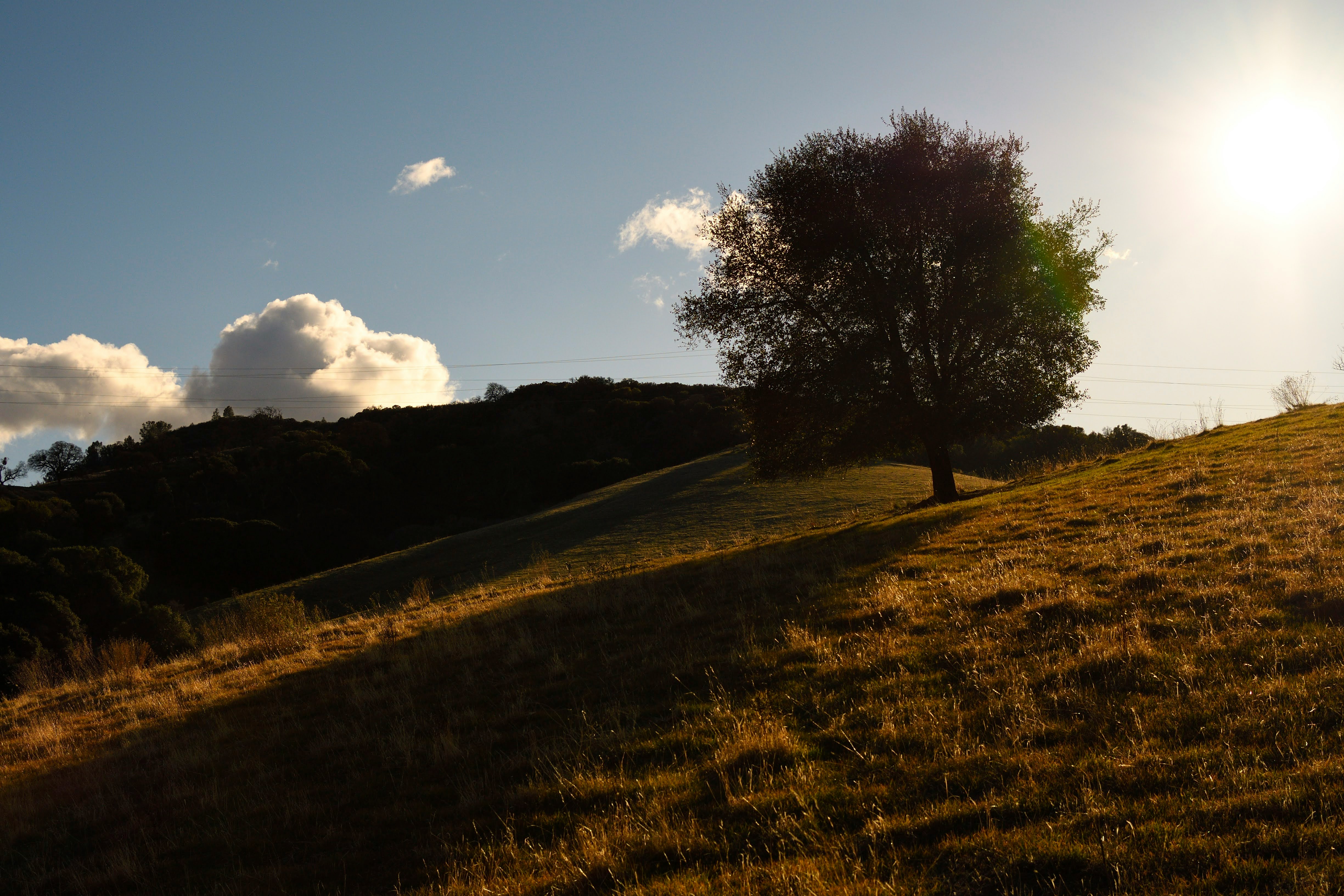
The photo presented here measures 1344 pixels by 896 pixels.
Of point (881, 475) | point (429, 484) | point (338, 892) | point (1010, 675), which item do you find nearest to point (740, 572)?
point (1010, 675)

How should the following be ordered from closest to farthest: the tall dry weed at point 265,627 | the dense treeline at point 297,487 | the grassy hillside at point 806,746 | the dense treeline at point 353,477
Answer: the grassy hillside at point 806,746, the tall dry weed at point 265,627, the dense treeline at point 297,487, the dense treeline at point 353,477

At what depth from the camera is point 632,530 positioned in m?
37.0

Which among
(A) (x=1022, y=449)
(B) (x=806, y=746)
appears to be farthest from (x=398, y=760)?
(A) (x=1022, y=449)

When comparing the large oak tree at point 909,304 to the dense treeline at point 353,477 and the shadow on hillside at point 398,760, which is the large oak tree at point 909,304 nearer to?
the shadow on hillside at point 398,760

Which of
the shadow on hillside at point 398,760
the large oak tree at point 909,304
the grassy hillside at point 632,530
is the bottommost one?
the shadow on hillside at point 398,760

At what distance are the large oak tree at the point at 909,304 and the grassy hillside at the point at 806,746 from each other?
10034 mm

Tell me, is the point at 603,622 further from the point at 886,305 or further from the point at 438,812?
the point at 886,305

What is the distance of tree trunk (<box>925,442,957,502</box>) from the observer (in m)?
24.7

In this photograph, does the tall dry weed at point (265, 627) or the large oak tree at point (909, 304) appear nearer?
the tall dry weed at point (265, 627)

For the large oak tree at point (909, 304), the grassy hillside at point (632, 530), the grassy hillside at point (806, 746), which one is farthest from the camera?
the grassy hillside at point (632, 530)

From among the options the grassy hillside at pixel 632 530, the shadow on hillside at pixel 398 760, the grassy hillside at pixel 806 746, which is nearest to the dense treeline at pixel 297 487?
the grassy hillside at pixel 632 530

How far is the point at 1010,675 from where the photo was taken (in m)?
6.70

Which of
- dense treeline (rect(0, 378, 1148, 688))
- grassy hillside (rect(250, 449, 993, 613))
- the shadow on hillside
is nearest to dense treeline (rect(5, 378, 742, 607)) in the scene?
dense treeline (rect(0, 378, 1148, 688))

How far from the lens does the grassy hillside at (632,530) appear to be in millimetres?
29875
